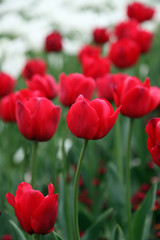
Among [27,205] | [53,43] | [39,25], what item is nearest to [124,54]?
[53,43]

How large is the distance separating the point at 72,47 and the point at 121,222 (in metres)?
2.23

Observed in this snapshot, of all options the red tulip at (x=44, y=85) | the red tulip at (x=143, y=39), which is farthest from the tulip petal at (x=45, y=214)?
the red tulip at (x=143, y=39)

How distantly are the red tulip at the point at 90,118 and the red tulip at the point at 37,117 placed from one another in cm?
12

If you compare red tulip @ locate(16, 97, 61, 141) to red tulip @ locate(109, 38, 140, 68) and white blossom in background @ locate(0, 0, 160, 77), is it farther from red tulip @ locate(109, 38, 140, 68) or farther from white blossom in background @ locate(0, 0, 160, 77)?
white blossom in background @ locate(0, 0, 160, 77)

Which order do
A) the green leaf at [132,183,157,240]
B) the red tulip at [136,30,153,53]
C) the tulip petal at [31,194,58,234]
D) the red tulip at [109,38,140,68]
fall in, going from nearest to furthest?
the tulip petal at [31,194,58,234]
the green leaf at [132,183,157,240]
the red tulip at [109,38,140,68]
the red tulip at [136,30,153,53]

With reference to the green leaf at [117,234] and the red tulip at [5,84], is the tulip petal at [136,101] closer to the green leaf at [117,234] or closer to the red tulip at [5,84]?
the green leaf at [117,234]

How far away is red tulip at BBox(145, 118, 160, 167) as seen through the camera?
0.63 metres

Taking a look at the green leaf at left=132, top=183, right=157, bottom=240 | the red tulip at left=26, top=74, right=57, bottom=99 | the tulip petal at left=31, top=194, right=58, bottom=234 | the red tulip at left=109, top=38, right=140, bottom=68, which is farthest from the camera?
the red tulip at left=109, top=38, right=140, bottom=68

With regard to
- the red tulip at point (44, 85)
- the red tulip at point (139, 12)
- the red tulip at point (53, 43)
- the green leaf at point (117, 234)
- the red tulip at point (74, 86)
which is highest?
the red tulip at point (74, 86)

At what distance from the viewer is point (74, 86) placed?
980 mm

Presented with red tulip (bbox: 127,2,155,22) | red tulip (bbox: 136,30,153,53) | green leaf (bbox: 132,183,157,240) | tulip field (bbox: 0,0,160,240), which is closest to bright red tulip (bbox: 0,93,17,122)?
tulip field (bbox: 0,0,160,240)

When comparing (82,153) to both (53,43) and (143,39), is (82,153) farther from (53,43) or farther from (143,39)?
(53,43)

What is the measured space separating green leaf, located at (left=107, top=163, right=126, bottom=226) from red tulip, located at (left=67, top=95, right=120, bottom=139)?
0.48 meters

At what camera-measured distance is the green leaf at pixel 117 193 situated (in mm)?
1150
